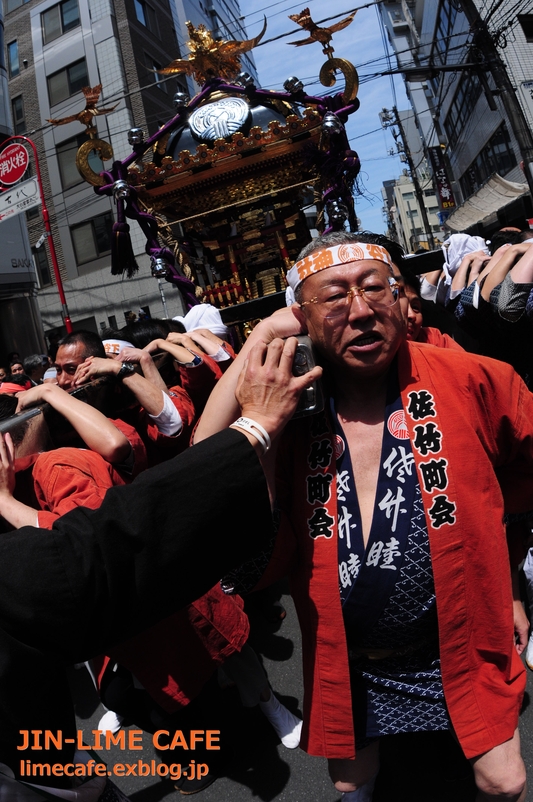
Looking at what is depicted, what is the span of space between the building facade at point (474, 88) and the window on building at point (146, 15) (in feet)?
28.8

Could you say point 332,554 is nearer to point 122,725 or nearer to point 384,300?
point 384,300

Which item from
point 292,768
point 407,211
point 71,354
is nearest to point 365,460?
point 292,768

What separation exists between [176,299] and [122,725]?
1626 centimetres

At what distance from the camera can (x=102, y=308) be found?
19.5 metres

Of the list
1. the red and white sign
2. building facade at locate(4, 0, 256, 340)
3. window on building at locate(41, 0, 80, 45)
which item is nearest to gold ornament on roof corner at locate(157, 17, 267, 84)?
the red and white sign

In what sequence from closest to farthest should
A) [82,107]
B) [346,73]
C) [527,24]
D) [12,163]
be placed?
[346,73] < [12,163] < [527,24] < [82,107]

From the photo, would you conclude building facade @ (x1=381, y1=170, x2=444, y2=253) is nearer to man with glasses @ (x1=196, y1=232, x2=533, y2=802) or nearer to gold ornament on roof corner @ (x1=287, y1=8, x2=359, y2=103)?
gold ornament on roof corner @ (x1=287, y1=8, x2=359, y2=103)

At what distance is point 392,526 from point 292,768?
160cm

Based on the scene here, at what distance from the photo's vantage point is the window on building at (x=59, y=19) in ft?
66.8

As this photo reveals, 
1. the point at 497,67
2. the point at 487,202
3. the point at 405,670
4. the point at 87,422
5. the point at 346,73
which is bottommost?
the point at 405,670

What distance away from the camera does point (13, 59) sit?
72.3 feet

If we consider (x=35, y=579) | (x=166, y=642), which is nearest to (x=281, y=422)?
(x=35, y=579)

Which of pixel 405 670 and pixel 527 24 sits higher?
pixel 527 24

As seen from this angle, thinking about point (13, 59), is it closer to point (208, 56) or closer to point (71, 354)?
point (208, 56)
